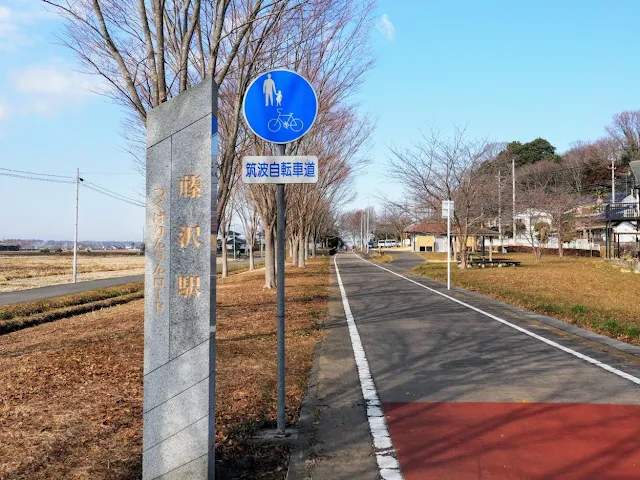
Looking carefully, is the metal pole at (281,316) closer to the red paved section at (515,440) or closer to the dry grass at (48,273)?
the red paved section at (515,440)

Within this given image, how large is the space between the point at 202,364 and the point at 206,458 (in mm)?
538

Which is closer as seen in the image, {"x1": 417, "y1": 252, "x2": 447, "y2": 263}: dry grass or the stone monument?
the stone monument

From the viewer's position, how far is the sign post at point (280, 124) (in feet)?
13.5

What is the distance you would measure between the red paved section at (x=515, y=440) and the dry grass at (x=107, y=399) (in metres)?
0.98

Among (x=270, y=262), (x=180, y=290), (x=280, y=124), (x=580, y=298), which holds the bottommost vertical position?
(x=580, y=298)

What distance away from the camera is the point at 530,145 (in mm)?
69562

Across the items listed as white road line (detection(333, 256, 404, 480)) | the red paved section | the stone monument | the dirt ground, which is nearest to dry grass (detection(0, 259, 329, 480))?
the stone monument

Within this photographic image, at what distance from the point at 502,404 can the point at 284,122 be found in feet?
10.1

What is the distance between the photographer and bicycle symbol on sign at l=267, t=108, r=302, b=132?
4.20 meters

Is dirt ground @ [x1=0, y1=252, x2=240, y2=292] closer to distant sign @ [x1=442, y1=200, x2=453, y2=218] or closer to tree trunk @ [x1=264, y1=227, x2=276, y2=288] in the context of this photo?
tree trunk @ [x1=264, y1=227, x2=276, y2=288]

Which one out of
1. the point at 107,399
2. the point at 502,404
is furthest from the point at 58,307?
the point at 502,404

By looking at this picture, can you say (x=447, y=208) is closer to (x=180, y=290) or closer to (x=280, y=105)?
(x=280, y=105)

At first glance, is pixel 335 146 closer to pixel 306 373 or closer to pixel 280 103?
pixel 306 373

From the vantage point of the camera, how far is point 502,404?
4.92 meters
